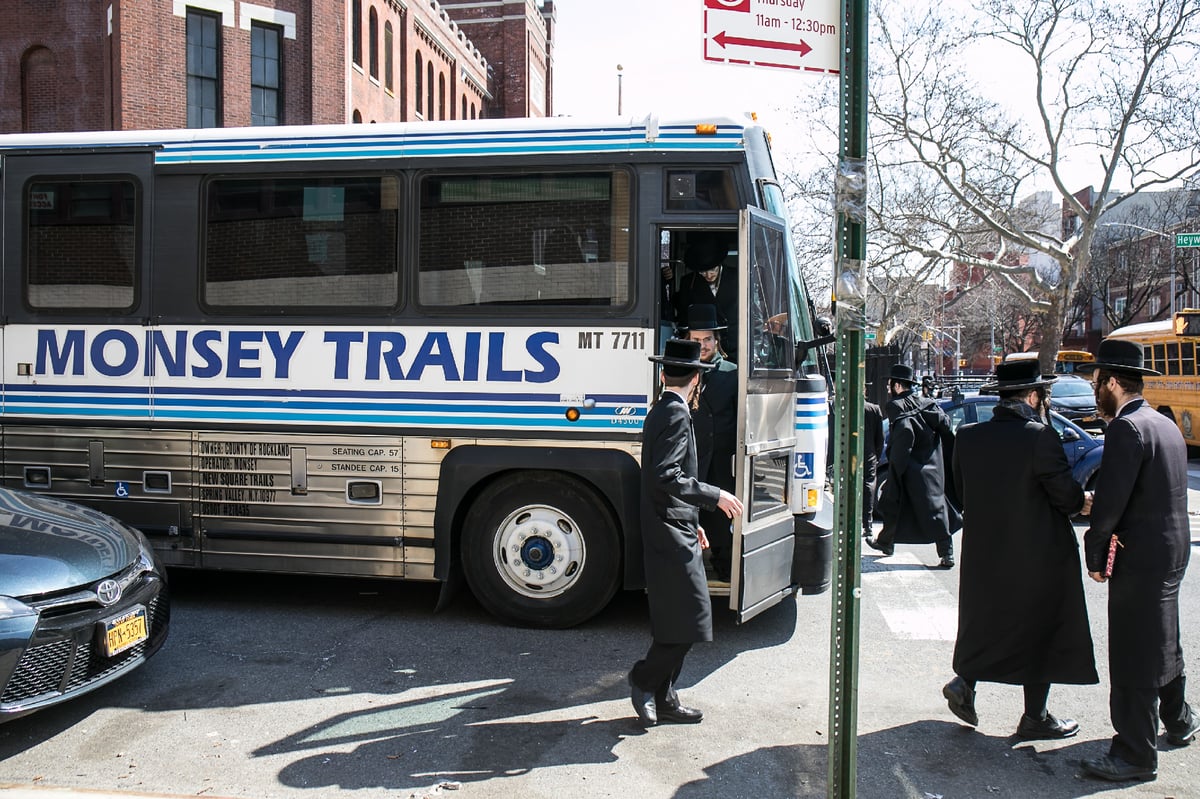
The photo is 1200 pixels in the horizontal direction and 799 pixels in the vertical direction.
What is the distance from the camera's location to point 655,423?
4.70 m

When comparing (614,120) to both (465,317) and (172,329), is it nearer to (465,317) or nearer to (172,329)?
(465,317)

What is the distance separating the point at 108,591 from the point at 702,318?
140 inches

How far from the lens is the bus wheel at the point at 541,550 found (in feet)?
20.6

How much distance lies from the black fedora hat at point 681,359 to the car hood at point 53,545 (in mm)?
2890

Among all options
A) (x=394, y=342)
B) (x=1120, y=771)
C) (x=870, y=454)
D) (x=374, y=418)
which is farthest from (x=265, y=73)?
(x=1120, y=771)

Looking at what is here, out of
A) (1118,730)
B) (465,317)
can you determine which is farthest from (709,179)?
(1118,730)

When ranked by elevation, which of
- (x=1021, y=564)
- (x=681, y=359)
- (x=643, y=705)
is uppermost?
(x=681, y=359)

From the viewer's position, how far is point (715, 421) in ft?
20.1

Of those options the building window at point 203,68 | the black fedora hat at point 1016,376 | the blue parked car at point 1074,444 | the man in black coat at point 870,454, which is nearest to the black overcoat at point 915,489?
the man in black coat at point 870,454

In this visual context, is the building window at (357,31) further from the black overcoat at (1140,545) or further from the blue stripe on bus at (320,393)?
the black overcoat at (1140,545)

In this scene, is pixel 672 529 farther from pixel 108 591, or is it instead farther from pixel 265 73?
pixel 265 73

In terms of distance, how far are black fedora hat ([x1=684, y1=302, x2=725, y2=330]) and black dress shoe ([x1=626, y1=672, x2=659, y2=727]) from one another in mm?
2256

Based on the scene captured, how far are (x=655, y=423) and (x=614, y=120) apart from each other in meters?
2.43

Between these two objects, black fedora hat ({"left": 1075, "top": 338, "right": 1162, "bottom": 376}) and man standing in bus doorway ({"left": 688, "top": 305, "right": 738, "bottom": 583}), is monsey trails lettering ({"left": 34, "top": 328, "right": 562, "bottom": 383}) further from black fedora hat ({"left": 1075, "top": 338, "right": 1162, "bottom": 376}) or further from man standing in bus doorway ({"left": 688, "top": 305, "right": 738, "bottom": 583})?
black fedora hat ({"left": 1075, "top": 338, "right": 1162, "bottom": 376})
